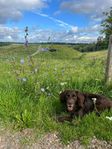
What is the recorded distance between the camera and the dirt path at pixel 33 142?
18.5ft

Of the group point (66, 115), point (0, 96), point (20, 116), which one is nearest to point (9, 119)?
point (20, 116)

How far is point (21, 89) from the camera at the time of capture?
7.55 metres

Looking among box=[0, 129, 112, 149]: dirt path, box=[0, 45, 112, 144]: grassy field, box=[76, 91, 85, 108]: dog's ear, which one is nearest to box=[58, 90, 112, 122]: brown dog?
box=[76, 91, 85, 108]: dog's ear

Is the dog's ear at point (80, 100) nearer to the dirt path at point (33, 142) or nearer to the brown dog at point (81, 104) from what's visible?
the brown dog at point (81, 104)

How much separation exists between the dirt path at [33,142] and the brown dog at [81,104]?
672 millimetres

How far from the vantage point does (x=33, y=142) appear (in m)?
5.88

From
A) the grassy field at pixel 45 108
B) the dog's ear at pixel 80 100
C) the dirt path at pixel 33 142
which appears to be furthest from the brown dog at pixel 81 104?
the dirt path at pixel 33 142

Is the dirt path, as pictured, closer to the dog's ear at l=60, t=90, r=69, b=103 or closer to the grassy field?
the grassy field

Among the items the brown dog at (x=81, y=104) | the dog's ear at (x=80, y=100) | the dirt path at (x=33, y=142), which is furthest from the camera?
the dog's ear at (x=80, y=100)

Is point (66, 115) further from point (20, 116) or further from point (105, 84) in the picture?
point (105, 84)

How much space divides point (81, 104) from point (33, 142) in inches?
52.3

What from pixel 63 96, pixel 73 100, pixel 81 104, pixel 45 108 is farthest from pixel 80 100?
pixel 45 108

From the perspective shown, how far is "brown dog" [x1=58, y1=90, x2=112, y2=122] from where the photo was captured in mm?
6535

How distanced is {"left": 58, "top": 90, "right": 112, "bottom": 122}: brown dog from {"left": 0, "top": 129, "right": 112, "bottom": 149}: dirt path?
2.20 feet
